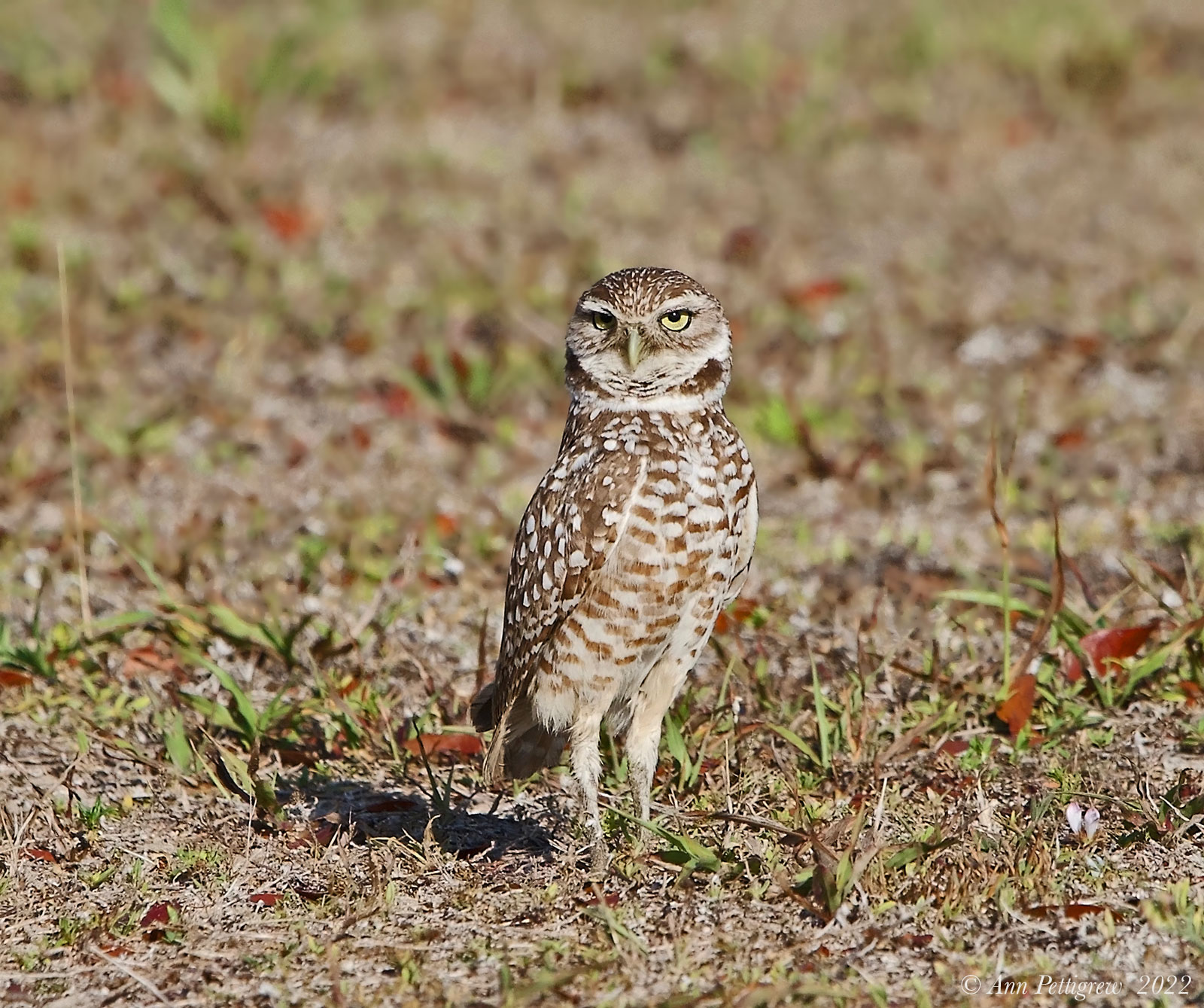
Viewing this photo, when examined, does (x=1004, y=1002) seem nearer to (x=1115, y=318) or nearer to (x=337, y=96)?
(x=1115, y=318)

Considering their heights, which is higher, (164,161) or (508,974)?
(164,161)

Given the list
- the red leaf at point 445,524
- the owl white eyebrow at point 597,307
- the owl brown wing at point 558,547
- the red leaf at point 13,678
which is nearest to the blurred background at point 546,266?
the red leaf at point 445,524

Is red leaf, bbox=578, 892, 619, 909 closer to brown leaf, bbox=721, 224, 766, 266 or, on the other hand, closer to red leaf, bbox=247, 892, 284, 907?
red leaf, bbox=247, 892, 284, 907

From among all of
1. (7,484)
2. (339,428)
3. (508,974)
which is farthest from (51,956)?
(339,428)

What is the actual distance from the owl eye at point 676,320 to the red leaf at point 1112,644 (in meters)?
1.68

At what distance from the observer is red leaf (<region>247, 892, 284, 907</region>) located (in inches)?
159

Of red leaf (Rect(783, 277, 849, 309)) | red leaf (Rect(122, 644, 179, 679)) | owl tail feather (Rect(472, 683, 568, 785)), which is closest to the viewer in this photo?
owl tail feather (Rect(472, 683, 568, 785))

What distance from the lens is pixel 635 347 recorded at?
4277 millimetres

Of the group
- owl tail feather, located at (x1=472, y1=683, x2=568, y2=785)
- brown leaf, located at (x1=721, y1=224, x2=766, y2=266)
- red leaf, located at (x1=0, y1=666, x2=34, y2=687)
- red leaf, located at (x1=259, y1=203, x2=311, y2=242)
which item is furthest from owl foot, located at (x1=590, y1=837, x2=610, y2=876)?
red leaf, located at (x1=259, y1=203, x2=311, y2=242)

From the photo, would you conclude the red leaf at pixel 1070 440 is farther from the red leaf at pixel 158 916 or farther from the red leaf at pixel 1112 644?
the red leaf at pixel 158 916

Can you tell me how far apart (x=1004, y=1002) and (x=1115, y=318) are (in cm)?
560

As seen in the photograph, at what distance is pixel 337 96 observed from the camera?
10289 mm

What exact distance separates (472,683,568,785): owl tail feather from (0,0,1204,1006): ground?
150mm

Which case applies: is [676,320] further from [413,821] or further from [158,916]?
[158,916]
